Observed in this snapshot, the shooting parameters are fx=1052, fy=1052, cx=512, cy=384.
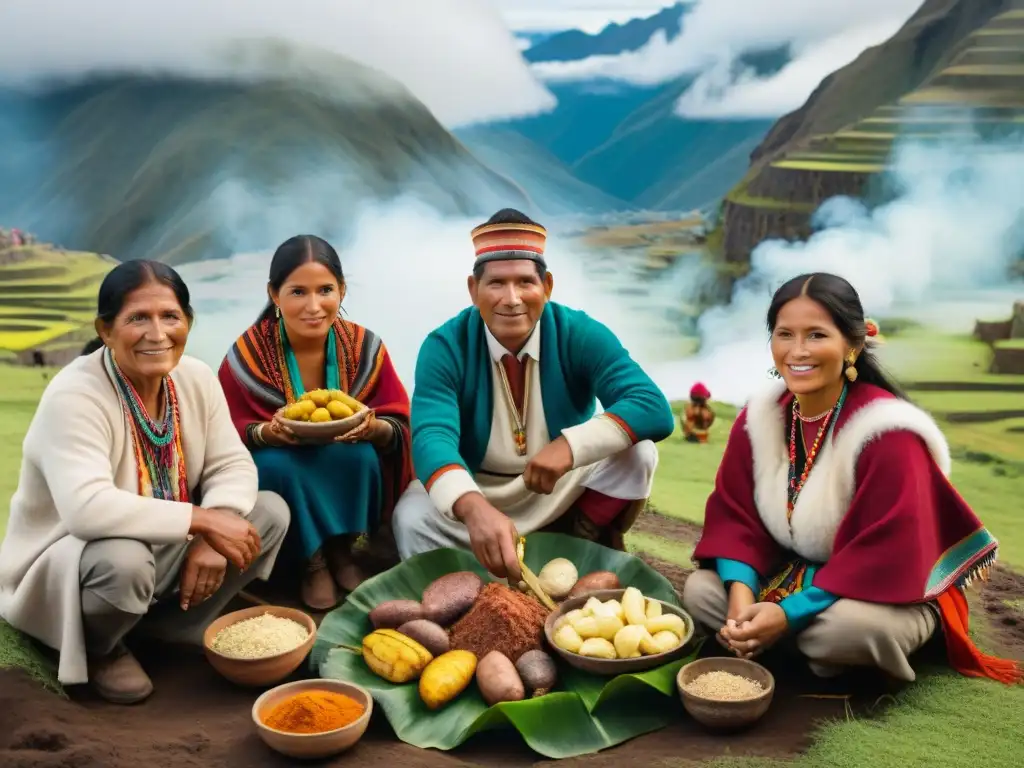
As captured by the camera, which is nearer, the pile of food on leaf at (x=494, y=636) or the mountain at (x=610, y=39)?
the pile of food on leaf at (x=494, y=636)

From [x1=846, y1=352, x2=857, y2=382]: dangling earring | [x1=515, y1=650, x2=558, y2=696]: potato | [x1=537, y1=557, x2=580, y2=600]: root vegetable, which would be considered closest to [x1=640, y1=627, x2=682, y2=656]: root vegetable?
[x1=515, y1=650, x2=558, y2=696]: potato

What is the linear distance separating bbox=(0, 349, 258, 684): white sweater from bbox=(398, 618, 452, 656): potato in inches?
28.0

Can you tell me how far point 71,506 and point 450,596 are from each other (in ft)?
4.16

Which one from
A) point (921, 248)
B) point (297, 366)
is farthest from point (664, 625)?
point (921, 248)

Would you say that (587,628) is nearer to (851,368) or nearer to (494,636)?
(494,636)

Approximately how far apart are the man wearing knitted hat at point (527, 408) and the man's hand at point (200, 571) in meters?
0.81

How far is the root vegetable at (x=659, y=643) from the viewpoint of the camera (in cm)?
330

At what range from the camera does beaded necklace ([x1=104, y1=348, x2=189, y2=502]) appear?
3447mm

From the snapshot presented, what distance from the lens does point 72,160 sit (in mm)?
9359

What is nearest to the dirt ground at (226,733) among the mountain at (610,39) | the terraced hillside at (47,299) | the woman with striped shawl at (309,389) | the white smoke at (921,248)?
the woman with striped shawl at (309,389)

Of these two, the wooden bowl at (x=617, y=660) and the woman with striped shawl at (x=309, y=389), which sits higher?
the woman with striped shawl at (x=309, y=389)

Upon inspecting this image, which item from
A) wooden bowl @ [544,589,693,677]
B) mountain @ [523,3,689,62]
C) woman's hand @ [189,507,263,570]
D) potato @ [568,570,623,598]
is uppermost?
mountain @ [523,3,689,62]

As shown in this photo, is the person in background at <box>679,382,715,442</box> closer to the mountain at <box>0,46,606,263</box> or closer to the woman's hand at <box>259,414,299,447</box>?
the mountain at <box>0,46,606,263</box>

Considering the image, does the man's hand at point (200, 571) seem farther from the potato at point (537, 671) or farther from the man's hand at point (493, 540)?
the potato at point (537, 671)
